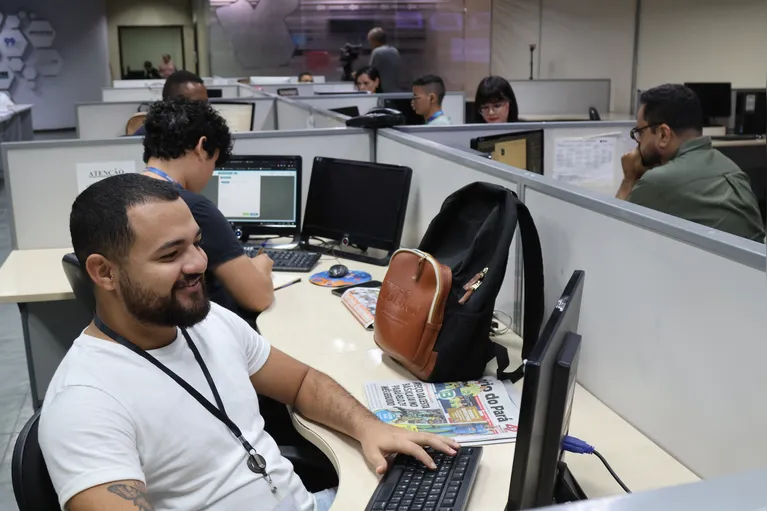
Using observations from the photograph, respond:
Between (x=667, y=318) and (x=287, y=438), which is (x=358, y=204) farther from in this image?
(x=667, y=318)

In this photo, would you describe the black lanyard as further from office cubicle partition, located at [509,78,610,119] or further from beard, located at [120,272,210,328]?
office cubicle partition, located at [509,78,610,119]

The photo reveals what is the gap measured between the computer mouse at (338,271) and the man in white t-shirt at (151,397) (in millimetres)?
1087

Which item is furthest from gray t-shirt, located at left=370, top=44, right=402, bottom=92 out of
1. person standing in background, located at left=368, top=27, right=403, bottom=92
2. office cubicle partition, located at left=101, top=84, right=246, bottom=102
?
office cubicle partition, located at left=101, top=84, right=246, bottom=102

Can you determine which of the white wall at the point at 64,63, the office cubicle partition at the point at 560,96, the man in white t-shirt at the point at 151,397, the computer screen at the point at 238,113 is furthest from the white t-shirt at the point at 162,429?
the white wall at the point at 64,63

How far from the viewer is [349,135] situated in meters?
3.04

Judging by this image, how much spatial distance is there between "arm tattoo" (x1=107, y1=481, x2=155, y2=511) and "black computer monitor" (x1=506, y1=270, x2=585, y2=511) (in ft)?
1.65

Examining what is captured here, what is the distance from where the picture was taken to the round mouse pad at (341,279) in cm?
236

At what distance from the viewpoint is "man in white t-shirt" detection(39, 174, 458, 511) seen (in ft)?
3.31

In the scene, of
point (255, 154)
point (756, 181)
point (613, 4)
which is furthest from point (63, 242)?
point (613, 4)

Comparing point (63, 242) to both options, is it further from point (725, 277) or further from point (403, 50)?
point (403, 50)

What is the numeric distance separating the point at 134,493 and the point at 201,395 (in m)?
0.24

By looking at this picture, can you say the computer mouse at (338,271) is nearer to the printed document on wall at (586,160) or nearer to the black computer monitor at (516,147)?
the black computer monitor at (516,147)

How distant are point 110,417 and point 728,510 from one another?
0.91 m

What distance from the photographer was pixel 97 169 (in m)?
2.80
